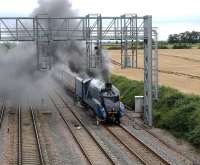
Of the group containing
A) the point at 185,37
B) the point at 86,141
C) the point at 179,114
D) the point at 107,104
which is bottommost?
the point at 86,141

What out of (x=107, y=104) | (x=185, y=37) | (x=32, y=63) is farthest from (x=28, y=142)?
(x=185, y=37)

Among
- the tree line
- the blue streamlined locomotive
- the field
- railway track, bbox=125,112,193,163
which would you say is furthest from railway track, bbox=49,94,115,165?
the tree line

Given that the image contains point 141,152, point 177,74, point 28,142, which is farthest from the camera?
point 177,74

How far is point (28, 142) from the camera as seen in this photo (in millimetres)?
25703

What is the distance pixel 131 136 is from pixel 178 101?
584cm

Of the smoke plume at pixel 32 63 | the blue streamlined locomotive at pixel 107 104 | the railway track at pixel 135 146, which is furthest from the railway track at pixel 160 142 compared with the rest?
the smoke plume at pixel 32 63

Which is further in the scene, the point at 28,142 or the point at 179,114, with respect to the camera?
the point at 179,114

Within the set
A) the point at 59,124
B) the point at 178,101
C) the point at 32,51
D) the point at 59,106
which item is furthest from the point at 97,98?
the point at 32,51

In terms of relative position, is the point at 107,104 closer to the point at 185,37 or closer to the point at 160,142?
the point at 160,142

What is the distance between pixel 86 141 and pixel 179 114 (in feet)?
21.1

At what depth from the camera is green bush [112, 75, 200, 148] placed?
26181 mm

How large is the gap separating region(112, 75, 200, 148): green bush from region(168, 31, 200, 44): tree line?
465 ft

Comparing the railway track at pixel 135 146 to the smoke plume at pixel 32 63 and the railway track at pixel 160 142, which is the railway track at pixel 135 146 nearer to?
the railway track at pixel 160 142

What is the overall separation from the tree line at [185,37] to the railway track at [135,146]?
14964cm
